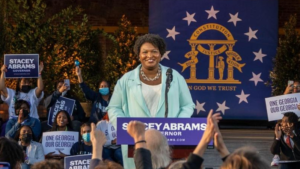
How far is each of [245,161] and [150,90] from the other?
9.43ft

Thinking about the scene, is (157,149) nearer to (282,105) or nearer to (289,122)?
(289,122)

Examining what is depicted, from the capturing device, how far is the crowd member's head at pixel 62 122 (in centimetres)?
1042

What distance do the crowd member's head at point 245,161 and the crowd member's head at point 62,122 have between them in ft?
22.5

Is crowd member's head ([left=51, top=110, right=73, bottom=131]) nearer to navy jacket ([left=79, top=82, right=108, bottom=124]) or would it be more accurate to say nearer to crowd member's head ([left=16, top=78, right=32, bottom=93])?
navy jacket ([left=79, top=82, right=108, bottom=124])

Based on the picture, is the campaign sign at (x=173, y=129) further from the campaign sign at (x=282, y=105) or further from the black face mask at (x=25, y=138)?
the campaign sign at (x=282, y=105)

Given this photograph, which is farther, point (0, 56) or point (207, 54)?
point (207, 54)

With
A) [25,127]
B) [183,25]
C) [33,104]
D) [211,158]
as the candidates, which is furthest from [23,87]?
[183,25]

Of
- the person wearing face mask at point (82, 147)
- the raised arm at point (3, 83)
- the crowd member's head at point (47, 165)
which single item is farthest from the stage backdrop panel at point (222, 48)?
the crowd member's head at point (47, 165)

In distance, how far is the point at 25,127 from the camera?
32.2 ft

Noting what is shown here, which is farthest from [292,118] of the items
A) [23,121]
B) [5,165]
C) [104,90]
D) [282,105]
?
[5,165]

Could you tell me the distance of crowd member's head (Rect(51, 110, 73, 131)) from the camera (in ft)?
34.2

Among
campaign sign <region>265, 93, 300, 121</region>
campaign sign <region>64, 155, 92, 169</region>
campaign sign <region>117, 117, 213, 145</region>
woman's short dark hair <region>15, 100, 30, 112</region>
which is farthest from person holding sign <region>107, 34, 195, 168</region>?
woman's short dark hair <region>15, 100, 30, 112</region>

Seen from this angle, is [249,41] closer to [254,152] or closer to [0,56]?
[0,56]

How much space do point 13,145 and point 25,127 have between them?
4.98m
